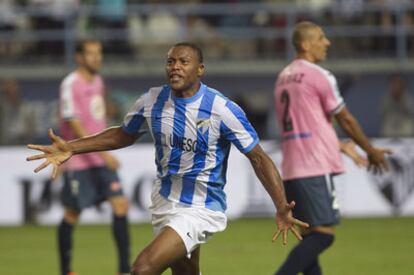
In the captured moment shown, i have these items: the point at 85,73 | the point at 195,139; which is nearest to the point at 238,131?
the point at 195,139

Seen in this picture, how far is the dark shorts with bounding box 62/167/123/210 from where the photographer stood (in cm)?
1198

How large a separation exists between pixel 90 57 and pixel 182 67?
159 inches

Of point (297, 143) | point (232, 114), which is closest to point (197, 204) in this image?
point (232, 114)

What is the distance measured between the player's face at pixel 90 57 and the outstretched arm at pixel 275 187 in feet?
13.7

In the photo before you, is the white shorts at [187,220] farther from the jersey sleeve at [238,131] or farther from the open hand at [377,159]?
the open hand at [377,159]

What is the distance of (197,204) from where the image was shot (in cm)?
834

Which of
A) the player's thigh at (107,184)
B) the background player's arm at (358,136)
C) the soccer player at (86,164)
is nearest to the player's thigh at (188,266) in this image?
the background player's arm at (358,136)

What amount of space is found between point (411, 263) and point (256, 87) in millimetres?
9954

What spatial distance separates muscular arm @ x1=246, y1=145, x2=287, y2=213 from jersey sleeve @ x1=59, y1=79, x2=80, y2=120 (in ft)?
13.0

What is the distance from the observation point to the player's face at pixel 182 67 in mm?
8141

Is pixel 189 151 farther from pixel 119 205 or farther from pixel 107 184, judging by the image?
pixel 107 184

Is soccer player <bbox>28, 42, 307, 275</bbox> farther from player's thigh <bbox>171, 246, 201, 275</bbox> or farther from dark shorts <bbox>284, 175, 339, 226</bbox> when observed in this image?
dark shorts <bbox>284, 175, 339, 226</bbox>

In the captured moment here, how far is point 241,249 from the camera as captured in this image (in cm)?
1417

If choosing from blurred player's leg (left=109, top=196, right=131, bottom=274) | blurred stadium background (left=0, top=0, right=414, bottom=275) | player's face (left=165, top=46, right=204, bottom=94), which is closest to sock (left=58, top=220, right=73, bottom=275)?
blurred player's leg (left=109, top=196, right=131, bottom=274)
